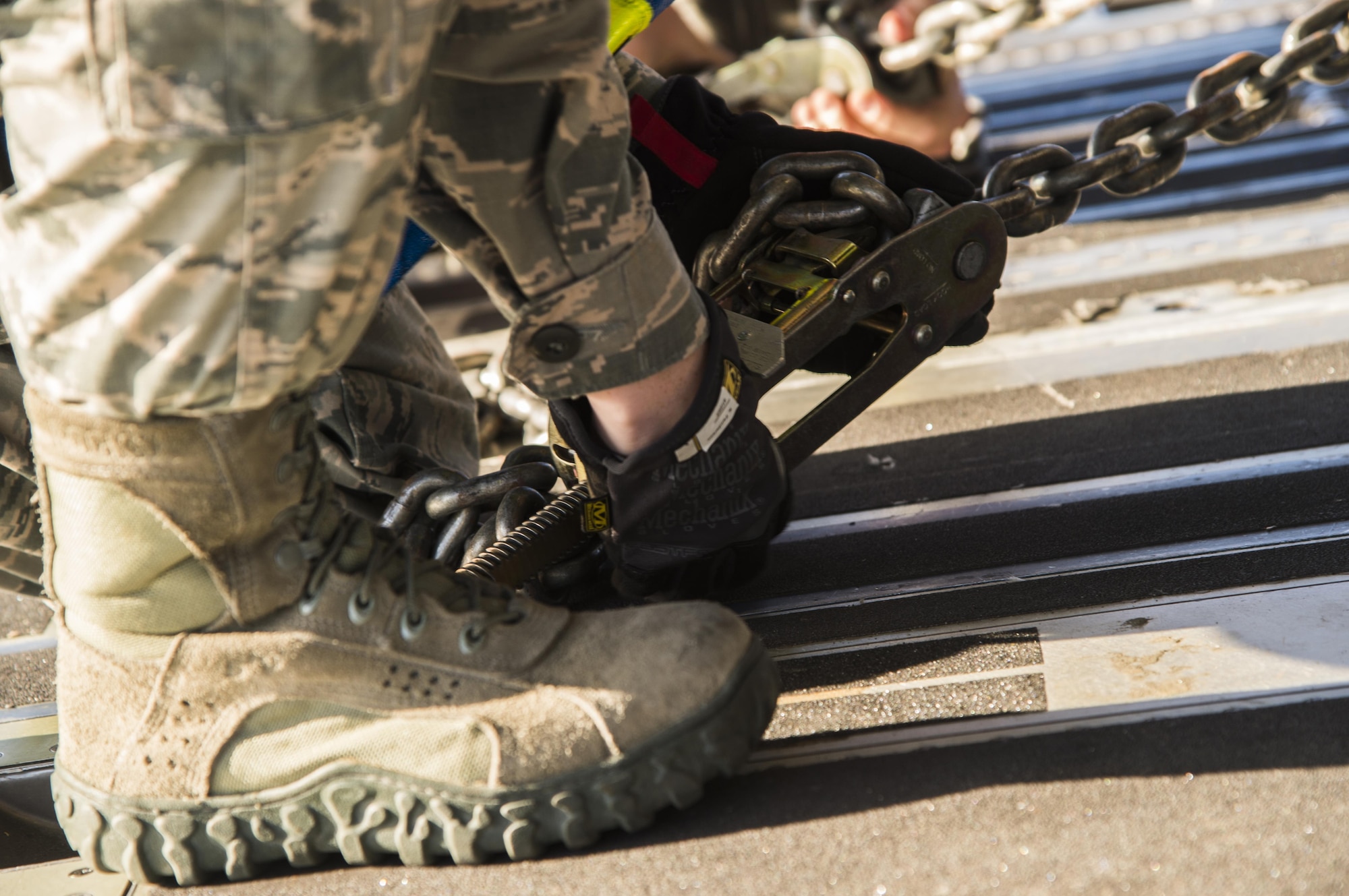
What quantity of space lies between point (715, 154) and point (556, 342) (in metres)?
0.52

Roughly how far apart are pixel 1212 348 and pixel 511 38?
146 cm

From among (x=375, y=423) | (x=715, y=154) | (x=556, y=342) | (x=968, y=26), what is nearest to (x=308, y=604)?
(x=556, y=342)

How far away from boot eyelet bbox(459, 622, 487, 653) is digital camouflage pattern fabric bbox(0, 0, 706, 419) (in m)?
0.24

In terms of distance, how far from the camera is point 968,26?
2.71 m

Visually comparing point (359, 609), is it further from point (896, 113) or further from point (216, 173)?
point (896, 113)

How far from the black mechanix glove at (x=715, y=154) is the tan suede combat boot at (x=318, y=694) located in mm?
632

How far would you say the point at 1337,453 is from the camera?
1.50 m

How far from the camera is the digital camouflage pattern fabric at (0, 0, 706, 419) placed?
723 millimetres

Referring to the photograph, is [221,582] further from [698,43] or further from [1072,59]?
[1072,59]

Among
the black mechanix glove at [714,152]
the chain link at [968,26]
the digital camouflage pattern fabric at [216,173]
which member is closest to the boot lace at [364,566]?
the digital camouflage pattern fabric at [216,173]

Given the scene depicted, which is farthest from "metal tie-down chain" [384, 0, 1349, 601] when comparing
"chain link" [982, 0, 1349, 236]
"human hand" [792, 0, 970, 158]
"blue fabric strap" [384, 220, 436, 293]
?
"human hand" [792, 0, 970, 158]

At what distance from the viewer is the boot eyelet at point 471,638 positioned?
0.96 metres

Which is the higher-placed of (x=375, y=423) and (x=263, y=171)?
(x=263, y=171)

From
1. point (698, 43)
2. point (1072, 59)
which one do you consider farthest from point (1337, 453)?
point (1072, 59)
